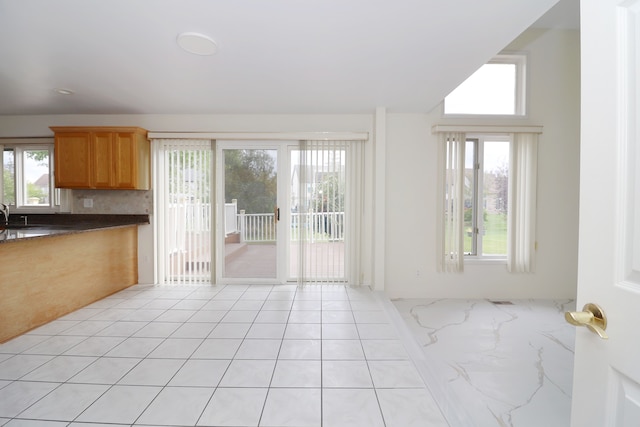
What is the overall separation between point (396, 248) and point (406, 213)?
534mm

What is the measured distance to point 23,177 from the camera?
418cm

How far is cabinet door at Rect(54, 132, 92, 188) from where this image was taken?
3.71 m

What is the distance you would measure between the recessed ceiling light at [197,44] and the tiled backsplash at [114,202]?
8.08 feet

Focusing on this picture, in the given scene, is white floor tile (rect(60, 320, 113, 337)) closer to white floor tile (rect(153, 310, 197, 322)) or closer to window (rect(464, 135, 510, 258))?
white floor tile (rect(153, 310, 197, 322))

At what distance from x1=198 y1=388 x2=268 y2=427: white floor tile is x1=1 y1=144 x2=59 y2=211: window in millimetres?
4446

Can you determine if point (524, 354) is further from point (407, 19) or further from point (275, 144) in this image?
point (275, 144)

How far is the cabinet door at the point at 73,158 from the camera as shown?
3711mm

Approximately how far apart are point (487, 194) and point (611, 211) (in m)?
3.82

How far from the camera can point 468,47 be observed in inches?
90.7

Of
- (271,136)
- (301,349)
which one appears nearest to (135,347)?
(301,349)

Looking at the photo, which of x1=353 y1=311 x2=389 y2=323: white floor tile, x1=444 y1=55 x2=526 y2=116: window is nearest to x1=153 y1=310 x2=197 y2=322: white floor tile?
x1=353 y1=311 x2=389 y2=323: white floor tile

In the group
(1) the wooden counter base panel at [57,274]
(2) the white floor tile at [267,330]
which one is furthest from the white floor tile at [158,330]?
(1) the wooden counter base panel at [57,274]

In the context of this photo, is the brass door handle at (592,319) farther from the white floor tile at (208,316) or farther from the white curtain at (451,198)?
the white curtain at (451,198)

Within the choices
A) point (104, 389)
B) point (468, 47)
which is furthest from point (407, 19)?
point (104, 389)
